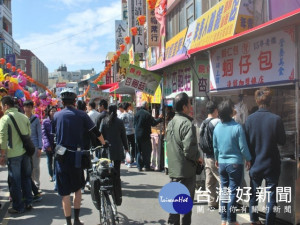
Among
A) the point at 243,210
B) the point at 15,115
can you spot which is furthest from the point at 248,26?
the point at 15,115

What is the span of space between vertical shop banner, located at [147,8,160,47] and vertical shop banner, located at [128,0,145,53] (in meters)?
2.16

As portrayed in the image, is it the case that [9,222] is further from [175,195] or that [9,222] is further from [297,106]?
[297,106]

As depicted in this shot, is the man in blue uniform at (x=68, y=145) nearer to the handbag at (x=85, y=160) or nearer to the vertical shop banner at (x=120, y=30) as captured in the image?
the handbag at (x=85, y=160)

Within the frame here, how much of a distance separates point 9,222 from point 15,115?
1751 millimetres

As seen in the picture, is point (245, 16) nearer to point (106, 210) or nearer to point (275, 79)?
point (275, 79)

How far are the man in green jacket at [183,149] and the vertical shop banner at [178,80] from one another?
3210mm

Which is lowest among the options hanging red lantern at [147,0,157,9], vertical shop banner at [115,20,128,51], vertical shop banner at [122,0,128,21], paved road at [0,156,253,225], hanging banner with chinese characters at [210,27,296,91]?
paved road at [0,156,253,225]

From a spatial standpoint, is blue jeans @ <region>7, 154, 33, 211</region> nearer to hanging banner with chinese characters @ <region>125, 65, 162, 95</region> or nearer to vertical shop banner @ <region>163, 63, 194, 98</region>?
vertical shop banner @ <region>163, 63, 194, 98</region>

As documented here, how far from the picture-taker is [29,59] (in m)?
69.9

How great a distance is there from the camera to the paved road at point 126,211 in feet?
16.9

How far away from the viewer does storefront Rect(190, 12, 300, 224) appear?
4.38m

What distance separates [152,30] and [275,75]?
32.3 ft

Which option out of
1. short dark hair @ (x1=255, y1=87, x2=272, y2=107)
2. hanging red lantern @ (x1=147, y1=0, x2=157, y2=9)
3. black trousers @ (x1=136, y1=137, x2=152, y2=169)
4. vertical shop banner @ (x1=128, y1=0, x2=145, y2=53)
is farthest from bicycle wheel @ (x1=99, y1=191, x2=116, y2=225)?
vertical shop banner @ (x1=128, y1=0, x2=145, y2=53)

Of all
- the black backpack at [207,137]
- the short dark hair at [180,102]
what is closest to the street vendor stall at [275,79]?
the black backpack at [207,137]
